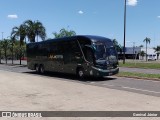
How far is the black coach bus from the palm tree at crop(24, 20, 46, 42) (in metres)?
26.8

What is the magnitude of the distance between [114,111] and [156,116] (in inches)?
53.5

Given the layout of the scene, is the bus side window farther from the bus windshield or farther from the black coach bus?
the bus windshield

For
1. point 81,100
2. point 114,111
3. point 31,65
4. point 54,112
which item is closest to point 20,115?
point 54,112

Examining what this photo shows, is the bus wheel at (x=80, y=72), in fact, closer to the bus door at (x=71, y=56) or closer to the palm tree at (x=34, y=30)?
the bus door at (x=71, y=56)

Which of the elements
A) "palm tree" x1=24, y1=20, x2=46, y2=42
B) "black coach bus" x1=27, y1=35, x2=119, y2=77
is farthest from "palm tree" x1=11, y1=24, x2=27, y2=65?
"black coach bus" x1=27, y1=35, x2=119, y2=77

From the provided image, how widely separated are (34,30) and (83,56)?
3366 centimetres

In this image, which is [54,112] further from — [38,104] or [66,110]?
[38,104]

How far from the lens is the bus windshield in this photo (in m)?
23.0

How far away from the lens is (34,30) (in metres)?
56.3

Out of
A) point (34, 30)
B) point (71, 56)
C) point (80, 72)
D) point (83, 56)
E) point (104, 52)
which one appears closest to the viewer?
point (104, 52)

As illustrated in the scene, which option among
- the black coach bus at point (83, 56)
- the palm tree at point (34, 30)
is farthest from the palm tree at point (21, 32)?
the black coach bus at point (83, 56)

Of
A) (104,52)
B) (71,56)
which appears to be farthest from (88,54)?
(71,56)

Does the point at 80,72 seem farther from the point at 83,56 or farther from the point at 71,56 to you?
the point at 71,56

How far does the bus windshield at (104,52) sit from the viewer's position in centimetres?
2298
